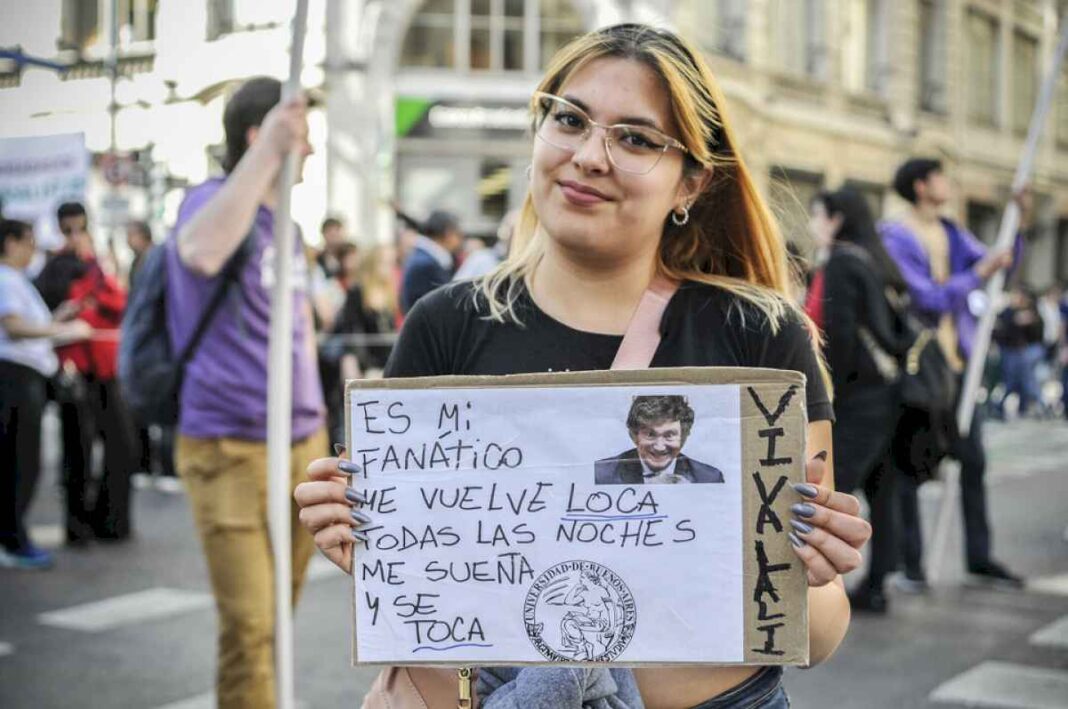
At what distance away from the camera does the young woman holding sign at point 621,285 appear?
2236 mm

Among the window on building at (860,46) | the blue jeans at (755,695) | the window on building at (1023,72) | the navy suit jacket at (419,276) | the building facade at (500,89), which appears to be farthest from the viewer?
the window on building at (1023,72)

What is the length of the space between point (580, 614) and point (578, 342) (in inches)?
18.5

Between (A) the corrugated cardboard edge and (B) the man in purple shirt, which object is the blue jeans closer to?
(A) the corrugated cardboard edge

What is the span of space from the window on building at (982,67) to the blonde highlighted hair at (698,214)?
33.0 m

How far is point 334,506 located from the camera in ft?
6.56

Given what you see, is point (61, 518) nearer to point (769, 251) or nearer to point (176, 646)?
point (176, 646)

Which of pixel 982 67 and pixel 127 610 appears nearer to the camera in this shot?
pixel 127 610

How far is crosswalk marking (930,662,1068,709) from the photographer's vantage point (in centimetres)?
536

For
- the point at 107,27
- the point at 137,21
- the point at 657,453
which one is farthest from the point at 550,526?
the point at 107,27

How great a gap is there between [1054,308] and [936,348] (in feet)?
64.9

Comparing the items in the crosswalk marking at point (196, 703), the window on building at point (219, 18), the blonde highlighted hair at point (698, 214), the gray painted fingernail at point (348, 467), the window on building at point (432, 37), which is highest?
the window on building at point (432, 37)

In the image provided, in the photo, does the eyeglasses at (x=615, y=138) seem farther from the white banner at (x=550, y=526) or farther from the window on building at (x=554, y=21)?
the window on building at (x=554, y=21)

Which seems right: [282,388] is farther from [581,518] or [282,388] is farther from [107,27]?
[581,518]

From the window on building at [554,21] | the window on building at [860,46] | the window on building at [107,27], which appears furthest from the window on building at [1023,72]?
the window on building at [107,27]
